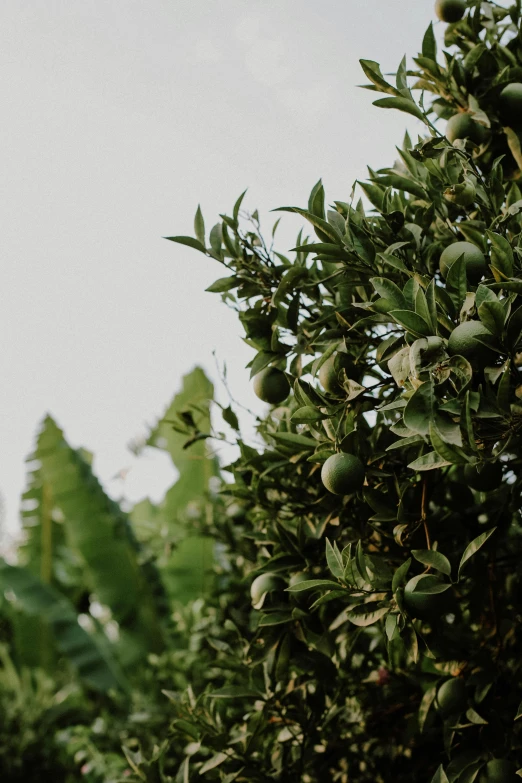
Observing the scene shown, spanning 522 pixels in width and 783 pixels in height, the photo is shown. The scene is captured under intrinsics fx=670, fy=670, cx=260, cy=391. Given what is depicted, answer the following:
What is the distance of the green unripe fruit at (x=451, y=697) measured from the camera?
4.72 ft

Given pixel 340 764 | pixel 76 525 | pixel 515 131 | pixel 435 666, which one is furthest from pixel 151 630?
pixel 515 131

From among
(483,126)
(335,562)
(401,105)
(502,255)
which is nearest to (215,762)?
(335,562)

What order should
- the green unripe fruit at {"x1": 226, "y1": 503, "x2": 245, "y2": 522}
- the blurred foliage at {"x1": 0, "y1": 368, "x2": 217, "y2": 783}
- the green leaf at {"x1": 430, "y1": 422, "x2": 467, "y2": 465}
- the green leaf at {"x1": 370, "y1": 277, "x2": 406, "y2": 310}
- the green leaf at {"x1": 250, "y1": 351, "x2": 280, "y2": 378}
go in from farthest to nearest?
the blurred foliage at {"x1": 0, "y1": 368, "x2": 217, "y2": 783} → the green unripe fruit at {"x1": 226, "y1": 503, "x2": 245, "y2": 522} → the green leaf at {"x1": 250, "y1": 351, "x2": 280, "y2": 378} → the green leaf at {"x1": 370, "y1": 277, "x2": 406, "y2": 310} → the green leaf at {"x1": 430, "y1": 422, "x2": 467, "y2": 465}

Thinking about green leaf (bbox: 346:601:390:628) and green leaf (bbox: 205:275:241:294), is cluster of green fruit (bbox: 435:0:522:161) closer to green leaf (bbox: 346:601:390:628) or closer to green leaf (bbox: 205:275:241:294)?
green leaf (bbox: 205:275:241:294)

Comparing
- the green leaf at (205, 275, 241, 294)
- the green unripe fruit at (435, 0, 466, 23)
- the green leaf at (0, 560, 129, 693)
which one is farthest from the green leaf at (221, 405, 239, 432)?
the green leaf at (0, 560, 129, 693)

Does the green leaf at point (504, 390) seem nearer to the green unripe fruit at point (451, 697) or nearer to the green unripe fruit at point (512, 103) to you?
the green unripe fruit at point (451, 697)

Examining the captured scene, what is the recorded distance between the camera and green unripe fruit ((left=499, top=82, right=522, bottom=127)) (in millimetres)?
1624

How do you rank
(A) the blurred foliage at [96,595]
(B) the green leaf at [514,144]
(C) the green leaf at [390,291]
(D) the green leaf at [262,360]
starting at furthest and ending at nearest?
(A) the blurred foliage at [96,595], (B) the green leaf at [514,144], (D) the green leaf at [262,360], (C) the green leaf at [390,291]

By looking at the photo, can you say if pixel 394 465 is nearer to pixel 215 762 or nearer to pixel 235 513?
pixel 215 762

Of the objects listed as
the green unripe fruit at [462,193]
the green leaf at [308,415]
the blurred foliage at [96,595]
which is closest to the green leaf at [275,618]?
the green leaf at [308,415]

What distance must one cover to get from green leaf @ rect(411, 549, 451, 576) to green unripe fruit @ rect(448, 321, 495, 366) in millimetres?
364

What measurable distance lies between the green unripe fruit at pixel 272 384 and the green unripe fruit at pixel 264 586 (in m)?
0.40

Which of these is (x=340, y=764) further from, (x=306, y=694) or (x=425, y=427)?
(x=425, y=427)

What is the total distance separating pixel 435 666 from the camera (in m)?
1.59
